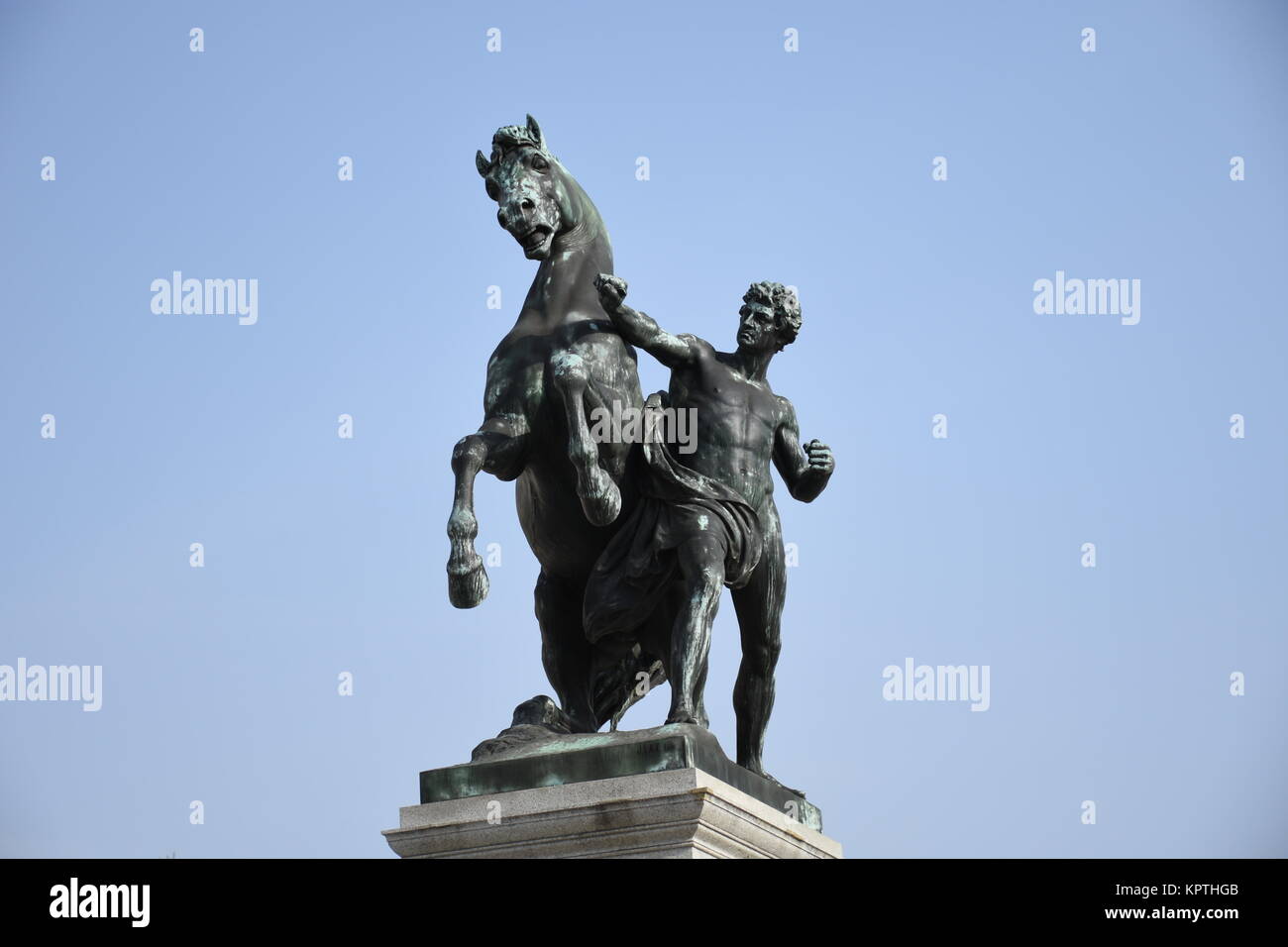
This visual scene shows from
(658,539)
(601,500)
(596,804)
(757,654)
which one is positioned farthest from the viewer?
(757,654)

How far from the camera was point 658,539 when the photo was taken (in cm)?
1228

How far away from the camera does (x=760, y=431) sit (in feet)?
42.0

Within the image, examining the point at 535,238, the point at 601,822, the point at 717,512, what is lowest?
the point at 601,822

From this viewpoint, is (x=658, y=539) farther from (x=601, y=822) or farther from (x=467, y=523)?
(x=601, y=822)

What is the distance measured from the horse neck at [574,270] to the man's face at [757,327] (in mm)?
936

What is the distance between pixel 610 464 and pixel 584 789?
2125mm

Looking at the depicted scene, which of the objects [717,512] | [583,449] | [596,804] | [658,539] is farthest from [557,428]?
[596,804]

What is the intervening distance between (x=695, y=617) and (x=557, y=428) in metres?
1.45

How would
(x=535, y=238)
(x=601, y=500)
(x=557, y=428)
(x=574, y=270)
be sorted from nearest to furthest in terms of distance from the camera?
(x=601, y=500) < (x=557, y=428) < (x=535, y=238) < (x=574, y=270)

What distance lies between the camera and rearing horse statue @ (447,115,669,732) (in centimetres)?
1205

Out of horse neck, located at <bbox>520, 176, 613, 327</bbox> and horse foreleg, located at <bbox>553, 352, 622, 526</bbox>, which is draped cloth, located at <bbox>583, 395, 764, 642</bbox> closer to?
horse foreleg, located at <bbox>553, 352, 622, 526</bbox>

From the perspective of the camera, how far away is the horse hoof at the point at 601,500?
39.6ft
